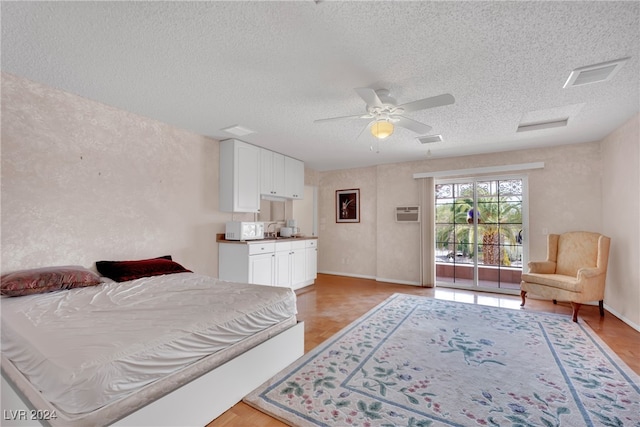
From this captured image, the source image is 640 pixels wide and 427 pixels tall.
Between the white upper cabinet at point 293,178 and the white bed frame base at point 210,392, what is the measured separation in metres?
3.38

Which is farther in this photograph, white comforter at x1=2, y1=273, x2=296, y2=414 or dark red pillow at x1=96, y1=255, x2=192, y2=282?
dark red pillow at x1=96, y1=255, x2=192, y2=282

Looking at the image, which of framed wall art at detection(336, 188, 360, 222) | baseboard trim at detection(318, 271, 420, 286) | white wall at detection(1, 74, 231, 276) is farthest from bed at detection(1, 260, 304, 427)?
framed wall art at detection(336, 188, 360, 222)

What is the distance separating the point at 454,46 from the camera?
2023mm

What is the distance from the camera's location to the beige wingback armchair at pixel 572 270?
355 centimetres

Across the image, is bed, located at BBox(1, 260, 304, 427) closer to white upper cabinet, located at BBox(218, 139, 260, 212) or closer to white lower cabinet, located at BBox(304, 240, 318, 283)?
white upper cabinet, located at BBox(218, 139, 260, 212)

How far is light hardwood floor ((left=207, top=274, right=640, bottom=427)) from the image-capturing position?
6.04 ft

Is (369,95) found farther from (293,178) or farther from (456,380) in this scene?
(293,178)

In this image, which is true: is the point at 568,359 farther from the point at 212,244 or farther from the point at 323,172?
the point at 323,172

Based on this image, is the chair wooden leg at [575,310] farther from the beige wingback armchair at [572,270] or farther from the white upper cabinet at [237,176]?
the white upper cabinet at [237,176]

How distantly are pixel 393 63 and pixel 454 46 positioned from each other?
43 cm

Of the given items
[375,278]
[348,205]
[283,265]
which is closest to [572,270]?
[375,278]

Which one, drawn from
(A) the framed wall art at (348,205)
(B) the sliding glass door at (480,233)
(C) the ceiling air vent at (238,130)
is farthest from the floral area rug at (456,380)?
(A) the framed wall art at (348,205)

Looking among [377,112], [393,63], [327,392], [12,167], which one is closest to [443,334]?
[327,392]

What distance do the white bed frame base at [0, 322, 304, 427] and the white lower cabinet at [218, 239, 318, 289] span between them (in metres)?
1.98
